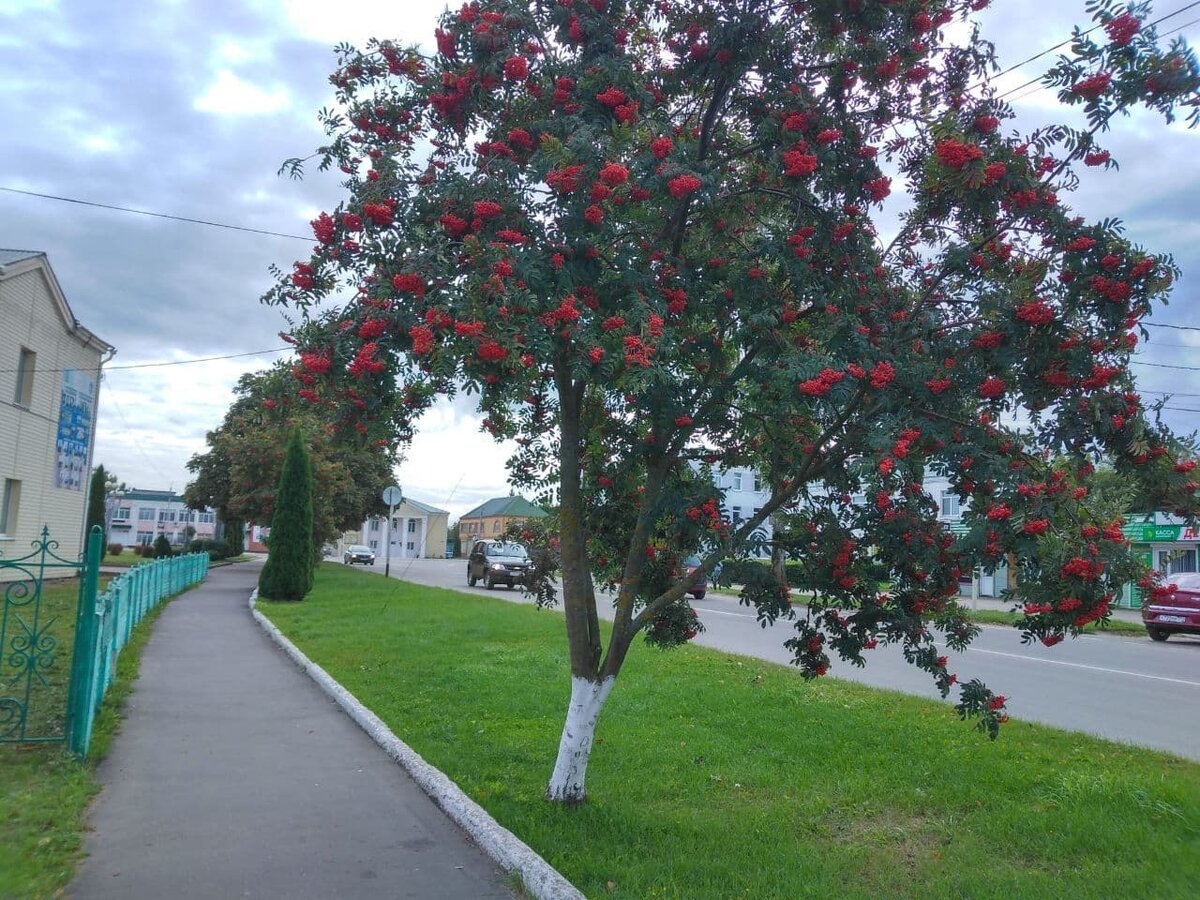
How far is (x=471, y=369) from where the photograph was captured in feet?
14.1

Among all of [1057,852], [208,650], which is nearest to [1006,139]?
[1057,852]

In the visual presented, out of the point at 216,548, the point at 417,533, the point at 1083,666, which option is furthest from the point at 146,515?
the point at 1083,666

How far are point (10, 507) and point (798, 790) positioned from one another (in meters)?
21.2

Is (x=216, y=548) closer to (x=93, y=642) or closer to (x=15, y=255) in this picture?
(x=15, y=255)

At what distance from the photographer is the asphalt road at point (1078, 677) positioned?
9.30 m

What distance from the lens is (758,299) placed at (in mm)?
5426

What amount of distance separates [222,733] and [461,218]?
202 inches

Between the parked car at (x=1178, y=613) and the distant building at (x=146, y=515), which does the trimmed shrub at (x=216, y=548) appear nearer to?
the parked car at (x=1178, y=613)

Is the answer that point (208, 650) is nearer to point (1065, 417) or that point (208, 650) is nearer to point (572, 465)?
point (572, 465)

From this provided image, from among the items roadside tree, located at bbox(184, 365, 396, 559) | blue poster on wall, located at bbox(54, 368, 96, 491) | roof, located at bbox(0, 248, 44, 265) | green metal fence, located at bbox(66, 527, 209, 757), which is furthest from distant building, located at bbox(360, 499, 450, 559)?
green metal fence, located at bbox(66, 527, 209, 757)

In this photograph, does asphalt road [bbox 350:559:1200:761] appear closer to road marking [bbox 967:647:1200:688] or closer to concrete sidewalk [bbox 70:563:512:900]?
Answer: road marking [bbox 967:647:1200:688]

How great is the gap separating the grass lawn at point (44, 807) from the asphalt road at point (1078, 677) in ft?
15.1

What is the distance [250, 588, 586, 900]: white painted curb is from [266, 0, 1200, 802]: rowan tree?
0.61 meters

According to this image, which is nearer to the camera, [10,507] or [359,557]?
[10,507]
